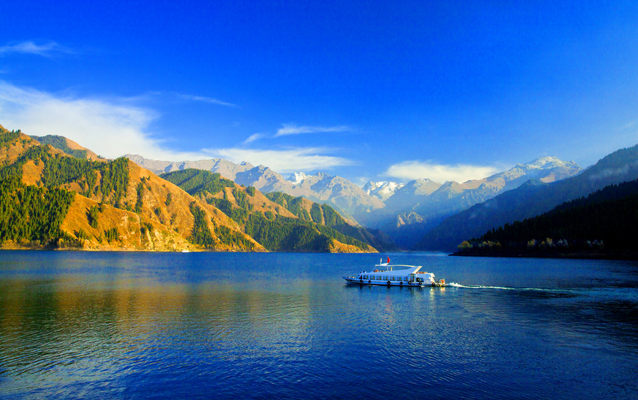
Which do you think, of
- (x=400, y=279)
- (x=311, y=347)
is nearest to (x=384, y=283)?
(x=400, y=279)

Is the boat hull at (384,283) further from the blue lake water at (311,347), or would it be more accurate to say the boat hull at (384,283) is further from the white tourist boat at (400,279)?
the blue lake water at (311,347)

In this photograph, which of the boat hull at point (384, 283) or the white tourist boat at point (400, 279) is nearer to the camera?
the boat hull at point (384, 283)

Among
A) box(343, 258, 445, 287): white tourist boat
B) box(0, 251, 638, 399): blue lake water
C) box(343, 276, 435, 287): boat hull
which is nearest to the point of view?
box(0, 251, 638, 399): blue lake water

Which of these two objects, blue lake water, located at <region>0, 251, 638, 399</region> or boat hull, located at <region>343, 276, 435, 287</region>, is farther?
boat hull, located at <region>343, 276, 435, 287</region>

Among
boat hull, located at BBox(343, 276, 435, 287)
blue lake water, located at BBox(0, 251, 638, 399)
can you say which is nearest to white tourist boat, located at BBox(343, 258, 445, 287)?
boat hull, located at BBox(343, 276, 435, 287)

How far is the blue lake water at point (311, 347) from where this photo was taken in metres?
30.9

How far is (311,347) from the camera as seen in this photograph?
4325 centimetres

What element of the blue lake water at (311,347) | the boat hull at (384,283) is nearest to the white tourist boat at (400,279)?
the boat hull at (384,283)

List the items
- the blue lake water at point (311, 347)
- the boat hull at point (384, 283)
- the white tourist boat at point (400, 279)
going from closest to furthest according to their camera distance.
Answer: the blue lake water at point (311, 347) < the boat hull at point (384, 283) < the white tourist boat at point (400, 279)

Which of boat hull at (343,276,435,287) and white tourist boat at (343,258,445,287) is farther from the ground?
white tourist boat at (343,258,445,287)

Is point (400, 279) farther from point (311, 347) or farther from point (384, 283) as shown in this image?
point (311, 347)

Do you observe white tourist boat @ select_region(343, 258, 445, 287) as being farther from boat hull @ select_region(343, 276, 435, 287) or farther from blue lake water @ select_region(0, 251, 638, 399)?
blue lake water @ select_region(0, 251, 638, 399)

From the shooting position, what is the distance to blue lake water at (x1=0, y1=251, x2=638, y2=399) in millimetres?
30891

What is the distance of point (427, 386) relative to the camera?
31.4 metres
